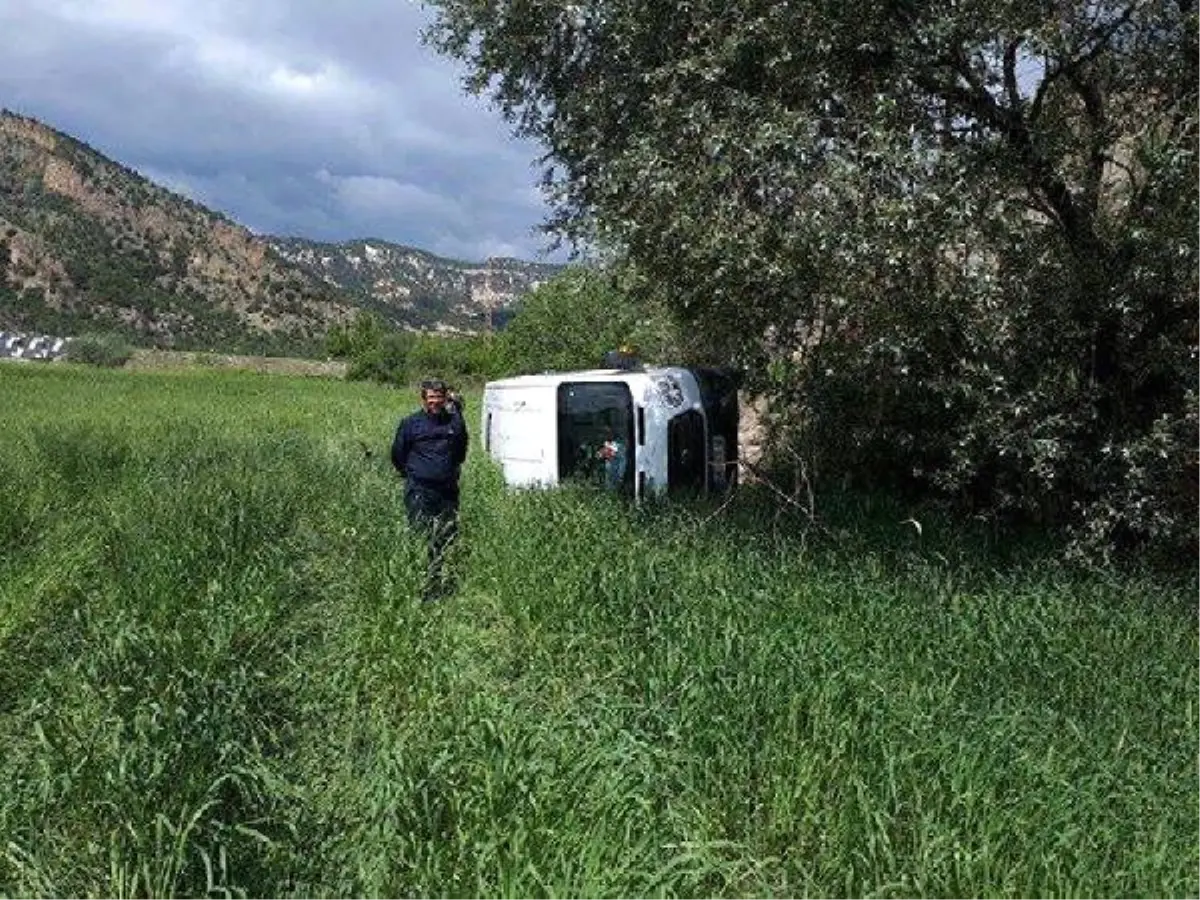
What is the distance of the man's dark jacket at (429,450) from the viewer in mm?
8547

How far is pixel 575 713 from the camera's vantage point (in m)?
4.66

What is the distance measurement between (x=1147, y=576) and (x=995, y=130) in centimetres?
358

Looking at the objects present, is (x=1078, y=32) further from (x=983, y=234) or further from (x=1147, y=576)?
(x=1147, y=576)

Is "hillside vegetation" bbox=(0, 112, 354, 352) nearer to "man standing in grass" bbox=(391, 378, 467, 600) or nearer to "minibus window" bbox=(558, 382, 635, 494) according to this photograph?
"minibus window" bbox=(558, 382, 635, 494)

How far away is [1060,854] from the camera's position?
359cm

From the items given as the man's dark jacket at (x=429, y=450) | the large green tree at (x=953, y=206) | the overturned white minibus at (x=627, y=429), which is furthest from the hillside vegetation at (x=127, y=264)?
the large green tree at (x=953, y=206)

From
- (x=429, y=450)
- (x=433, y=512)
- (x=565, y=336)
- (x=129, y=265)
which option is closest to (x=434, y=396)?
(x=429, y=450)

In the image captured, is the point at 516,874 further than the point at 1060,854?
No

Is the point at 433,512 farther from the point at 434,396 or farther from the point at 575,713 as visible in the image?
the point at 575,713

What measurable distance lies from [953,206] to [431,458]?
4.41 meters

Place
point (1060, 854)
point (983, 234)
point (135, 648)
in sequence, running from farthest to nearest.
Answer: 1. point (983, 234)
2. point (135, 648)
3. point (1060, 854)

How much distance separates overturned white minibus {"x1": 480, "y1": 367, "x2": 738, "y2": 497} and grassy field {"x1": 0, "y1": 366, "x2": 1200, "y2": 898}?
338 cm

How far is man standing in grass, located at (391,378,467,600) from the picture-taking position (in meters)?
8.54

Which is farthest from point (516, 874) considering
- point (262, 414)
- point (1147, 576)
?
point (262, 414)
